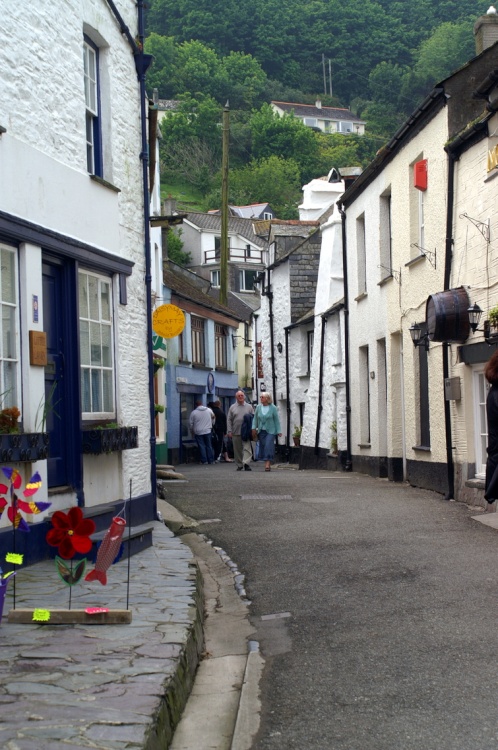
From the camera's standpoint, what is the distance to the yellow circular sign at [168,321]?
675 inches

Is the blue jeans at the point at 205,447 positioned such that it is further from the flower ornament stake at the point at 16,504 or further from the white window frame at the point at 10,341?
the flower ornament stake at the point at 16,504

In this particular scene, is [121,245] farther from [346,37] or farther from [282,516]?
[346,37]

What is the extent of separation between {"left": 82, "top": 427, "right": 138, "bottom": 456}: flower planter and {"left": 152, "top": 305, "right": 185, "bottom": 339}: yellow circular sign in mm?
7299

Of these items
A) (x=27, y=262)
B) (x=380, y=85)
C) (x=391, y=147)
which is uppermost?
(x=380, y=85)

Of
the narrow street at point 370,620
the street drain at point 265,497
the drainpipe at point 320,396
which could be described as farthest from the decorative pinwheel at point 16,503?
the drainpipe at point 320,396

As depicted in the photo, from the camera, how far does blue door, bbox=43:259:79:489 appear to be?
8938 millimetres

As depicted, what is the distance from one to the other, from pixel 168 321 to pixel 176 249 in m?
61.3

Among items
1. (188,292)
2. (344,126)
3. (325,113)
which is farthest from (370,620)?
(344,126)

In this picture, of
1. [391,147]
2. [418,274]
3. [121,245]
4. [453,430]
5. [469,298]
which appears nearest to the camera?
[121,245]

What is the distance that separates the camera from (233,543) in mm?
10500

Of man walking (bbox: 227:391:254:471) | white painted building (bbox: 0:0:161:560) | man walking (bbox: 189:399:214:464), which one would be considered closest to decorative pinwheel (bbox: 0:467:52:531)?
white painted building (bbox: 0:0:161:560)

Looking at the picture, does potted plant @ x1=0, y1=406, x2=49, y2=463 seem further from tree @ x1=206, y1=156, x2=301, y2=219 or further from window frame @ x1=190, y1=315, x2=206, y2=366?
tree @ x1=206, y1=156, x2=301, y2=219

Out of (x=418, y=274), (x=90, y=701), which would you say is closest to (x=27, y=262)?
(x=90, y=701)

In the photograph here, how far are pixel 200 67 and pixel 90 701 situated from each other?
4175 inches
